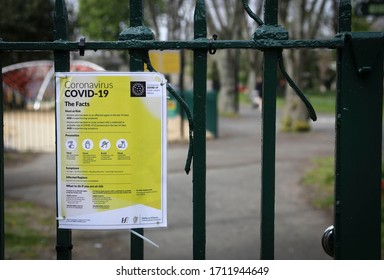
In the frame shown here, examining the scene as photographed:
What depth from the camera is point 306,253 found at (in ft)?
20.5

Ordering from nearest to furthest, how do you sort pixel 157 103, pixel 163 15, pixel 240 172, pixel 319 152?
1. pixel 157 103
2. pixel 240 172
3. pixel 319 152
4. pixel 163 15

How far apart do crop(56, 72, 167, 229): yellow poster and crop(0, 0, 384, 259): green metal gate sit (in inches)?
3.9

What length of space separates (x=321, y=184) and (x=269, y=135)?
26.6ft

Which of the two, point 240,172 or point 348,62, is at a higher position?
point 348,62

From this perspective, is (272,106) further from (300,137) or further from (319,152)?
(300,137)

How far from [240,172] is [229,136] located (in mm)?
7722

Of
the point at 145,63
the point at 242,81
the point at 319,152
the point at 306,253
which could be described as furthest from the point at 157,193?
the point at 242,81

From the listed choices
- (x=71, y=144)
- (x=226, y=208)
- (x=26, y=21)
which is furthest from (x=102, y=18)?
(x=71, y=144)

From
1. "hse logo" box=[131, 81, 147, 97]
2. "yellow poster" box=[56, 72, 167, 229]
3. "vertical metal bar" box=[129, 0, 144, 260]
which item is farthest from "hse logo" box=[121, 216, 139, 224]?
"vertical metal bar" box=[129, 0, 144, 260]

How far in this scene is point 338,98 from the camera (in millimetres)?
2400

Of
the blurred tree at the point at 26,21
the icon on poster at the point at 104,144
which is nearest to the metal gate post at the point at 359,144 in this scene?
the icon on poster at the point at 104,144

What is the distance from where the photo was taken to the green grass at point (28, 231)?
622 centimetres

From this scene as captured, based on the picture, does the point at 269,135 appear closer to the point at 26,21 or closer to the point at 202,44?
the point at 202,44

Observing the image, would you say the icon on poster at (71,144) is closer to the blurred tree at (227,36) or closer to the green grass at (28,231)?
the green grass at (28,231)
